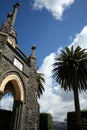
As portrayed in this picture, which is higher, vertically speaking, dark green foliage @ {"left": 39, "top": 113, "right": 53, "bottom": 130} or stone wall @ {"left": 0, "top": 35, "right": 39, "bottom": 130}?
stone wall @ {"left": 0, "top": 35, "right": 39, "bottom": 130}

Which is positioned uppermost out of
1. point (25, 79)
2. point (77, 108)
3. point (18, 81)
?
point (25, 79)

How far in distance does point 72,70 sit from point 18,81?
31.2ft

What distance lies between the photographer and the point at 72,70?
2150 cm

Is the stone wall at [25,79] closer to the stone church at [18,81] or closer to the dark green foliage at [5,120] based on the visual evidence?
the stone church at [18,81]

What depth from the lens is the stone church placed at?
1239 centimetres

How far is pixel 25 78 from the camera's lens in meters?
15.2

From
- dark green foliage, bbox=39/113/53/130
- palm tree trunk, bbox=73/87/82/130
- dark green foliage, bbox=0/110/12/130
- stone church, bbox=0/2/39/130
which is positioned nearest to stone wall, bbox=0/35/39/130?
stone church, bbox=0/2/39/130

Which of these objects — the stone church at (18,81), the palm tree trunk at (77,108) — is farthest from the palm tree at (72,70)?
the stone church at (18,81)

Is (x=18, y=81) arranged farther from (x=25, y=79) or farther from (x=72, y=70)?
(x=72, y=70)

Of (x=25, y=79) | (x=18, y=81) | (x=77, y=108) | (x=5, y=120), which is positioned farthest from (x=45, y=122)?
(x=18, y=81)

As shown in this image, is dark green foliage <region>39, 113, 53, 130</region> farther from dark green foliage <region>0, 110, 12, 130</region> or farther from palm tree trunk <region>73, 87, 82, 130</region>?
dark green foliage <region>0, 110, 12, 130</region>

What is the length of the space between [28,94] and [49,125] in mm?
12564

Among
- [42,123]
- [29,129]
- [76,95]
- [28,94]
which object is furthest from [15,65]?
[42,123]

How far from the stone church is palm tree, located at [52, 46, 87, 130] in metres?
6.14
